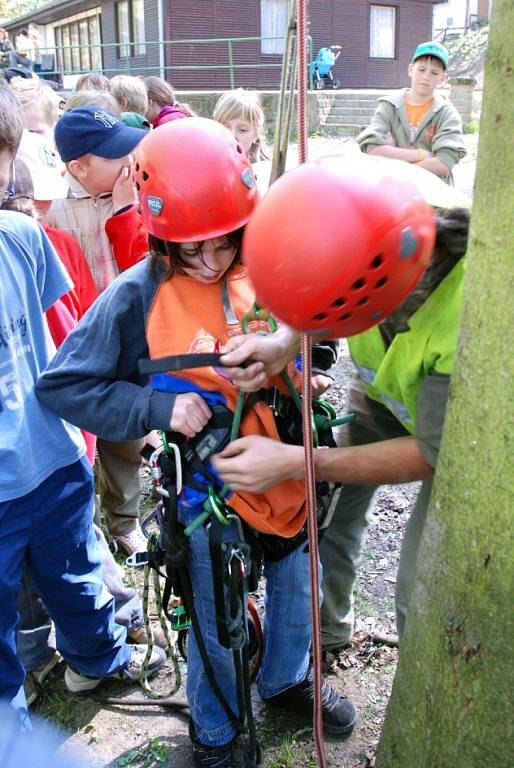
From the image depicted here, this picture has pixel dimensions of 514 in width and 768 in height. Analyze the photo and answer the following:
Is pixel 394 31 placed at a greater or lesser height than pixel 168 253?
greater

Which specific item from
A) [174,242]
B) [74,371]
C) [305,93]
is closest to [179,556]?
[74,371]

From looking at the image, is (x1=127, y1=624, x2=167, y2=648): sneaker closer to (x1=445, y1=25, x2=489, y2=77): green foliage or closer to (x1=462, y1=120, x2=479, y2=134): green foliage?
(x1=462, y1=120, x2=479, y2=134): green foliage

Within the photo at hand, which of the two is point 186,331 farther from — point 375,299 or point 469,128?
point 469,128

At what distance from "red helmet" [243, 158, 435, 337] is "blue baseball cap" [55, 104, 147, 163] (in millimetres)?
2017

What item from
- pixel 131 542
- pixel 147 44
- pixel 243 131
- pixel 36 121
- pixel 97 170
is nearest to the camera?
pixel 97 170

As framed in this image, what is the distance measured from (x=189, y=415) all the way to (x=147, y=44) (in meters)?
23.5

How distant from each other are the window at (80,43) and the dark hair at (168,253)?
30305mm

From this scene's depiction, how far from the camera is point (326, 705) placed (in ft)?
8.92

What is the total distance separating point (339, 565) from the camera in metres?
2.99

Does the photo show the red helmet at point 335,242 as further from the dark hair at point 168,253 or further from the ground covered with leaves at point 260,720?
the ground covered with leaves at point 260,720

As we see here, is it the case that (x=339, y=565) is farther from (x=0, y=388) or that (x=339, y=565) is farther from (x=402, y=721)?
(x=0, y=388)

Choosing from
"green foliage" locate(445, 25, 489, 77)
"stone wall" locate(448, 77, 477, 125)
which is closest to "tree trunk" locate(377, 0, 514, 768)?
"stone wall" locate(448, 77, 477, 125)

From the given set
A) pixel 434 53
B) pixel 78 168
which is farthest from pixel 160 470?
pixel 434 53

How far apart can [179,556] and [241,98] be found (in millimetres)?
3649
